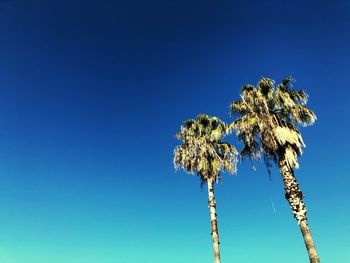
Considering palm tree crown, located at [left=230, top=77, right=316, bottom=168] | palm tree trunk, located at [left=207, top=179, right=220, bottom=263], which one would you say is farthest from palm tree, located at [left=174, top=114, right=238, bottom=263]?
palm tree crown, located at [left=230, top=77, right=316, bottom=168]

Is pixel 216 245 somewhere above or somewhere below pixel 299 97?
below

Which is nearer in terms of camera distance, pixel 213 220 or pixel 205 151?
pixel 213 220

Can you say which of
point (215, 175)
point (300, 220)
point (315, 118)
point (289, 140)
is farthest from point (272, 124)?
point (215, 175)

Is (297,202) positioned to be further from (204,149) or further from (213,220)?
(204,149)

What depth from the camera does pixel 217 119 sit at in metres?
29.3

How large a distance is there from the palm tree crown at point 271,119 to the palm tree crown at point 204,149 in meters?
4.92

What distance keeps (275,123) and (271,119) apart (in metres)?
0.33

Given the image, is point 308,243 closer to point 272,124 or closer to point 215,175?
point 272,124

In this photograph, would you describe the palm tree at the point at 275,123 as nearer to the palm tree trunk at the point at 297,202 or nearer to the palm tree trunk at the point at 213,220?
the palm tree trunk at the point at 297,202

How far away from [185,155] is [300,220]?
12216 mm

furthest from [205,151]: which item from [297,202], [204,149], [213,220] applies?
[297,202]

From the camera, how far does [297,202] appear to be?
1778 cm

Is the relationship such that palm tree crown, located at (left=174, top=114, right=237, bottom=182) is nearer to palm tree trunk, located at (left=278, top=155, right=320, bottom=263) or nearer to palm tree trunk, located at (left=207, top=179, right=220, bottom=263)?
palm tree trunk, located at (left=207, top=179, right=220, bottom=263)

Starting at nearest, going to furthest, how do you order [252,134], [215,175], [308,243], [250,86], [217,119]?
1. [308,243]
2. [252,134]
3. [250,86]
4. [215,175]
5. [217,119]
